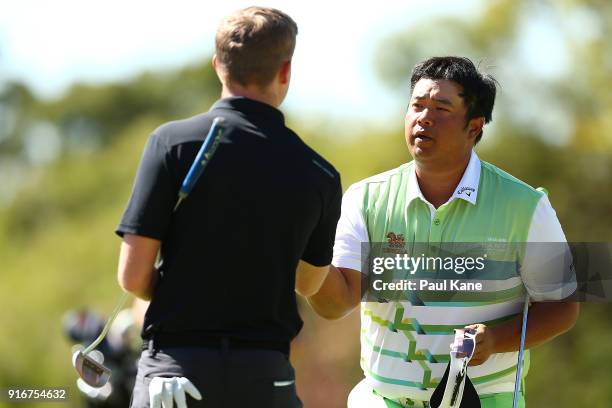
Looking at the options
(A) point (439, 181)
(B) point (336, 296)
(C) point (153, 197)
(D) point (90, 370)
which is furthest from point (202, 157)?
(A) point (439, 181)

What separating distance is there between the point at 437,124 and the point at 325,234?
916 millimetres

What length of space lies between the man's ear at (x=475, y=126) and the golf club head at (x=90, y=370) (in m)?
1.72

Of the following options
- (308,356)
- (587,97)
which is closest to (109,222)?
(308,356)

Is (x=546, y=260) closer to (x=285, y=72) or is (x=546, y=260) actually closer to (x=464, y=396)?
(x=464, y=396)

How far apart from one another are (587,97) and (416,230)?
13858mm

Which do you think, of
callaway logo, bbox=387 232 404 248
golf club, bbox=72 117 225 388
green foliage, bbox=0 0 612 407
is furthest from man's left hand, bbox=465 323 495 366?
green foliage, bbox=0 0 612 407

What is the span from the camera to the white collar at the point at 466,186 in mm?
4684

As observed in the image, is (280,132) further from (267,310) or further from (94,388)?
(94,388)

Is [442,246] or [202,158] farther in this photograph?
[442,246]

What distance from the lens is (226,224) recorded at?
3668 millimetres

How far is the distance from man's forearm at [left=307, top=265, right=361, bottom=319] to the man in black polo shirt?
0.75m

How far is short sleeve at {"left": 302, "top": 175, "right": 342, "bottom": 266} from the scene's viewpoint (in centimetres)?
389

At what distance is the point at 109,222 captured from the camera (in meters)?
19.5

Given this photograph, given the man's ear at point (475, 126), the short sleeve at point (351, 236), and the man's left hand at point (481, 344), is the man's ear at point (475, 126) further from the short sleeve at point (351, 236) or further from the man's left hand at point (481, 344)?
the man's left hand at point (481, 344)
